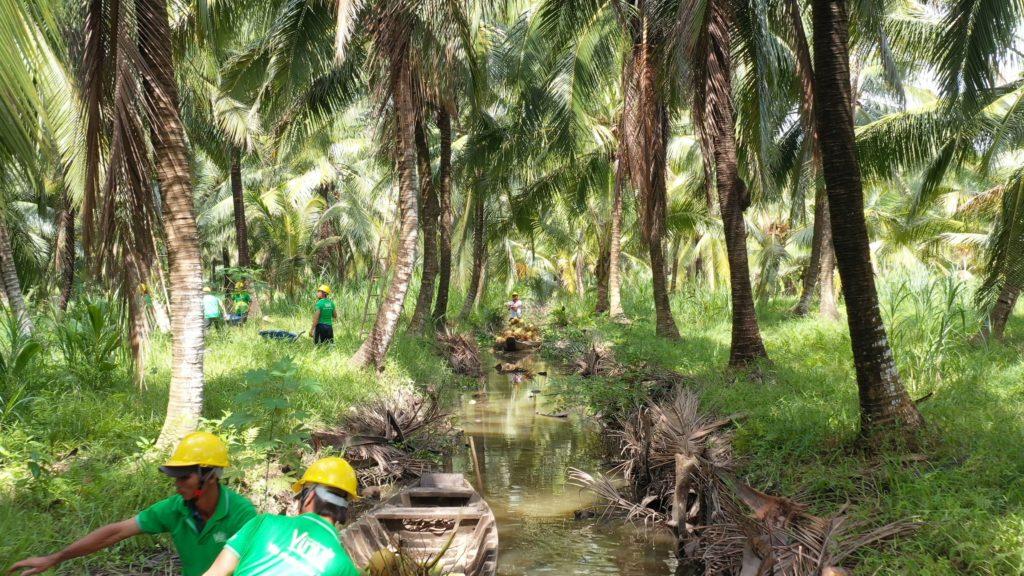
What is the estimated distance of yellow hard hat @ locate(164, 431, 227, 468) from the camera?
3.39 m

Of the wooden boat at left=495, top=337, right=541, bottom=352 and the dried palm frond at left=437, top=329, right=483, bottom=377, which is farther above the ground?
the wooden boat at left=495, top=337, right=541, bottom=352

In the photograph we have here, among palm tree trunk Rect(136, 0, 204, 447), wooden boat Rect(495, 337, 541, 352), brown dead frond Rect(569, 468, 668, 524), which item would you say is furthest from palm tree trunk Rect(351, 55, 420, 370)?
wooden boat Rect(495, 337, 541, 352)

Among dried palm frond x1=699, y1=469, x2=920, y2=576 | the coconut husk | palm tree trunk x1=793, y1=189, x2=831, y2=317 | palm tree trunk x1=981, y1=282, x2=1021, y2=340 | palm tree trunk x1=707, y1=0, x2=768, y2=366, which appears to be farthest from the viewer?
palm tree trunk x1=793, y1=189, x2=831, y2=317

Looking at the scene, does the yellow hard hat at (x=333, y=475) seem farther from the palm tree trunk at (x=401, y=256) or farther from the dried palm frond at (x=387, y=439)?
the palm tree trunk at (x=401, y=256)

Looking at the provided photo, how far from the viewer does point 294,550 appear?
271cm

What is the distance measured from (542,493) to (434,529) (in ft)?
8.63

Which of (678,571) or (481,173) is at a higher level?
(481,173)

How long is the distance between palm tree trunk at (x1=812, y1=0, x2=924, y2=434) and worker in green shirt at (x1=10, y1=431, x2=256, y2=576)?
553 centimetres

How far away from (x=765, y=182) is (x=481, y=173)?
1162cm

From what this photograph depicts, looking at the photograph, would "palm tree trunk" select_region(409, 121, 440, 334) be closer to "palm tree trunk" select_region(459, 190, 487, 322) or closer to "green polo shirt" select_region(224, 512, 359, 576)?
"palm tree trunk" select_region(459, 190, 487, 322)

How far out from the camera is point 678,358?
1380cm

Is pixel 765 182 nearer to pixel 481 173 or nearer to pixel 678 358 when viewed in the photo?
pixel 678 358

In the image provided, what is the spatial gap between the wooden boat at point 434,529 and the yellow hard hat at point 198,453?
2228mm

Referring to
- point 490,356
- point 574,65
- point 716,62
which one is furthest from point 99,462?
point 490,356
